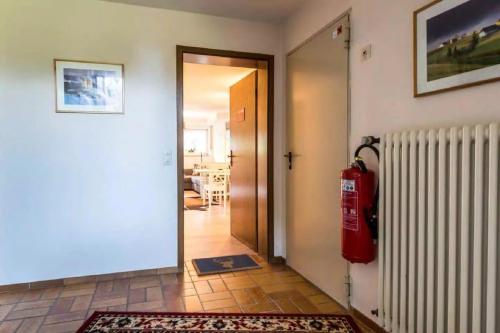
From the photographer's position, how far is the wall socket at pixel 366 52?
2.02 metres

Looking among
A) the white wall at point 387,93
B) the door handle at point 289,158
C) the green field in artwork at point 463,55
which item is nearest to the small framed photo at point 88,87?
the door handle at point 289,158

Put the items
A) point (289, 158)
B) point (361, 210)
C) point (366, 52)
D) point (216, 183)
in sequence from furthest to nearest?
point (216, 183)
point (289, 158)
point (366, 52)
point (361, 210)

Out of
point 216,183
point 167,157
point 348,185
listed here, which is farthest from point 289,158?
point 216,183

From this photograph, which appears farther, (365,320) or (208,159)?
(208,159)

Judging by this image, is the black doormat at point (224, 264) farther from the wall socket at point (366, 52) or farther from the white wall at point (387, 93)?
the wall socket at point (366, 52)

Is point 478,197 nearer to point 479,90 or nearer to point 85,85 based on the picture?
point 479,90

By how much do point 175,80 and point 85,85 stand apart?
2.32 feet

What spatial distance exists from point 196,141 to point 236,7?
804 centimetres

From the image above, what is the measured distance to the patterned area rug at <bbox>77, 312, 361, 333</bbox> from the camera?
2000 mm

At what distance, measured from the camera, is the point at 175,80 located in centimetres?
294

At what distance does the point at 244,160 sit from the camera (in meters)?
3.90

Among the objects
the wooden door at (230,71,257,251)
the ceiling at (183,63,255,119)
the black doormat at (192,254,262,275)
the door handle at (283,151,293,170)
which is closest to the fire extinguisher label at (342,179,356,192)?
the door handle at (283,151,293,170)

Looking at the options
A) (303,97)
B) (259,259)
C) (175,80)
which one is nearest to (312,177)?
(303,97)

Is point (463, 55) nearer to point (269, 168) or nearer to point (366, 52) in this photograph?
point (366, 52)
